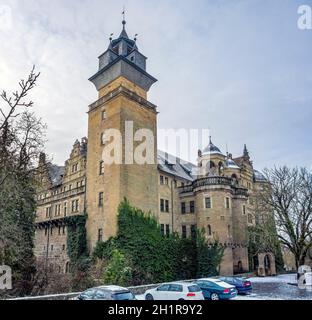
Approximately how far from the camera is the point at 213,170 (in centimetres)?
3738

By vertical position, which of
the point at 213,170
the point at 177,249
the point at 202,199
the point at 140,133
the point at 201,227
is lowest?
the point at 177,249

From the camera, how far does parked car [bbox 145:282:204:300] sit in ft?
40.3

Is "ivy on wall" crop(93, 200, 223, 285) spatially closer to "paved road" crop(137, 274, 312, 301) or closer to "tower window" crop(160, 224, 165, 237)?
"tower window" crop(160, 224, 165, 237)

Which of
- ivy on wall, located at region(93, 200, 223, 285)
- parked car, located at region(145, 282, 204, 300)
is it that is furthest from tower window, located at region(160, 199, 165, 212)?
parked car, located at region(145, 282, 204, 300)

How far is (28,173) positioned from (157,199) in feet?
57.6

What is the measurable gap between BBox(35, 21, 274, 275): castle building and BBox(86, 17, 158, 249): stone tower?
98mm

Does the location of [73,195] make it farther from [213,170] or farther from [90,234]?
[213,170]

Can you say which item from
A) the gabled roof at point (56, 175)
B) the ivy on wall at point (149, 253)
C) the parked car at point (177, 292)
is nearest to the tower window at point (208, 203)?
the ivy on wall at point (149, 253)

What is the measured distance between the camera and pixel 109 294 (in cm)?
1026

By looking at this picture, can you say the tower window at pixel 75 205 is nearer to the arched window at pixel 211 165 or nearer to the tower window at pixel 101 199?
the tower window at pixel 101 199

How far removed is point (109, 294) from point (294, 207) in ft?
66.6

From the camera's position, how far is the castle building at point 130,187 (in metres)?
30.4
